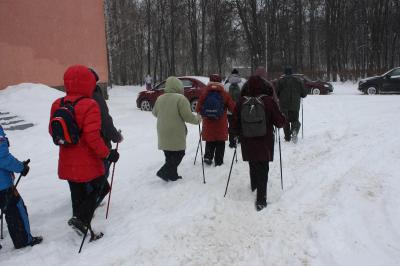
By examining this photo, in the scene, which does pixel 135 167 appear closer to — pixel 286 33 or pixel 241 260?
pixel 241 260

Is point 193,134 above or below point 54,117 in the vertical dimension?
below

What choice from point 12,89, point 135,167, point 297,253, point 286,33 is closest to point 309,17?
point 286,33

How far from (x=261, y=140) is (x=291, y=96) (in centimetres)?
393

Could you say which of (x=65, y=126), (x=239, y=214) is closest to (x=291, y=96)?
(x=239, y=214)

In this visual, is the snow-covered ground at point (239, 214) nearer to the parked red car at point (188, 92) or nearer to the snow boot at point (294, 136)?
the snow boot at point (294, 136)

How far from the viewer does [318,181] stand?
6.01 metres

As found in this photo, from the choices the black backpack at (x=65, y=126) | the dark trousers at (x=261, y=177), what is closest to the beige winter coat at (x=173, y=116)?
the dark trousers at (x=261, y=177)

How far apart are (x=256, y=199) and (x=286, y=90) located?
409 cm

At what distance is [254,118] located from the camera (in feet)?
16.3

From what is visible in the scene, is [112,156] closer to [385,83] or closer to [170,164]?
[170,164]

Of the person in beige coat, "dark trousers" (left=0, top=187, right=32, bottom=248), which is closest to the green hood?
the person in beige coat

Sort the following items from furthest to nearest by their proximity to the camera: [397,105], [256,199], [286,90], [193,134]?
1. [397,105]
2. [193,134]
3. [286,90]
4. [256,199]

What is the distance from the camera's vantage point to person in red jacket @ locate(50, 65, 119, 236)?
391cm

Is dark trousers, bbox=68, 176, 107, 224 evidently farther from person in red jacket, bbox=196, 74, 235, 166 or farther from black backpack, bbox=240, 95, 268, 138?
person in red jacket, bbox=196, 74, 235, 166
